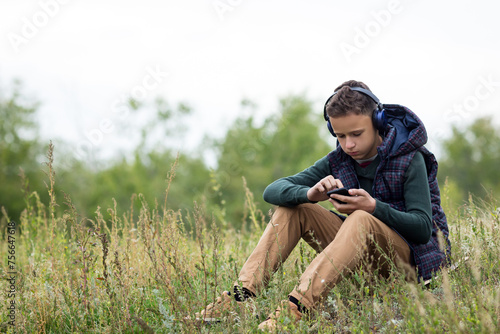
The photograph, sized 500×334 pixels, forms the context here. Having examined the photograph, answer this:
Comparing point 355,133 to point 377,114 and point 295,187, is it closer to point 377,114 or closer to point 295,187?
point 377,114

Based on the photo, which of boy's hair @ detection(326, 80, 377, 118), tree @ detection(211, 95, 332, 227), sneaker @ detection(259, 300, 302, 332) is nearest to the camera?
sneaker @ detection(259, 300, 302, 332)

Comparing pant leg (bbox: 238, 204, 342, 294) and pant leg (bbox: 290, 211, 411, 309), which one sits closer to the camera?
pant leg (bbox: 290, 211, 411, 309)

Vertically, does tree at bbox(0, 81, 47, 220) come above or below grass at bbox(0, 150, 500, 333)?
above

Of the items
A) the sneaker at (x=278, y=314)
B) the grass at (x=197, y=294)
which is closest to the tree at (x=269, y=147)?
the grass at (x=197, y=294)

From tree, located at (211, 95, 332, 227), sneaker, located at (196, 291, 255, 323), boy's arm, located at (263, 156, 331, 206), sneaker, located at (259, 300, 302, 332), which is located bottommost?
sneaker, located at (259, 300, 302, 332)

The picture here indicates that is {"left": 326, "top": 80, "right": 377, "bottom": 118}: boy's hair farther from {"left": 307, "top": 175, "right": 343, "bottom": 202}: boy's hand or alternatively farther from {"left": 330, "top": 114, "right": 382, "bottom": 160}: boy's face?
{"left": 307, "top": 175, "right": 343, "bottom": 202}: boy's hand

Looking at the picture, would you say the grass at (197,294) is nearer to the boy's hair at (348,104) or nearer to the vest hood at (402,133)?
the vest hood at (402,133)

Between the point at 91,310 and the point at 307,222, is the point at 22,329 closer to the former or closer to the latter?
the point at 91,310

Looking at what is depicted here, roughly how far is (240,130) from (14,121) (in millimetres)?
14449

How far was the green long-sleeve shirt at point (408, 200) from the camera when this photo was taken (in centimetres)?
301

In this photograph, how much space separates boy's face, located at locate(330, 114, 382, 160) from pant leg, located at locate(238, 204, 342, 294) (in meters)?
0.48

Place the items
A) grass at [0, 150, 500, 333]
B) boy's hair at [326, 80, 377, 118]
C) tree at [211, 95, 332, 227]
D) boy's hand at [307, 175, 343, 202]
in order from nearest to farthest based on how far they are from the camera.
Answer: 1. grass at [0, 150, 500, 333]
2. boy's hand at [307, 175, 343, 202]
3. boy's hair at [326, 80, 377, 118]
4. tree at [211, 95, 332, 227]

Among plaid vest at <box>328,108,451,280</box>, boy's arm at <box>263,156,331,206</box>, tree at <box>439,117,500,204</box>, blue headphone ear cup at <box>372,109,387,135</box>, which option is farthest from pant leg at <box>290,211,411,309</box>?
tree at <box>439,117,500,204</box>

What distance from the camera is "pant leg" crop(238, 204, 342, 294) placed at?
3.15 meters
